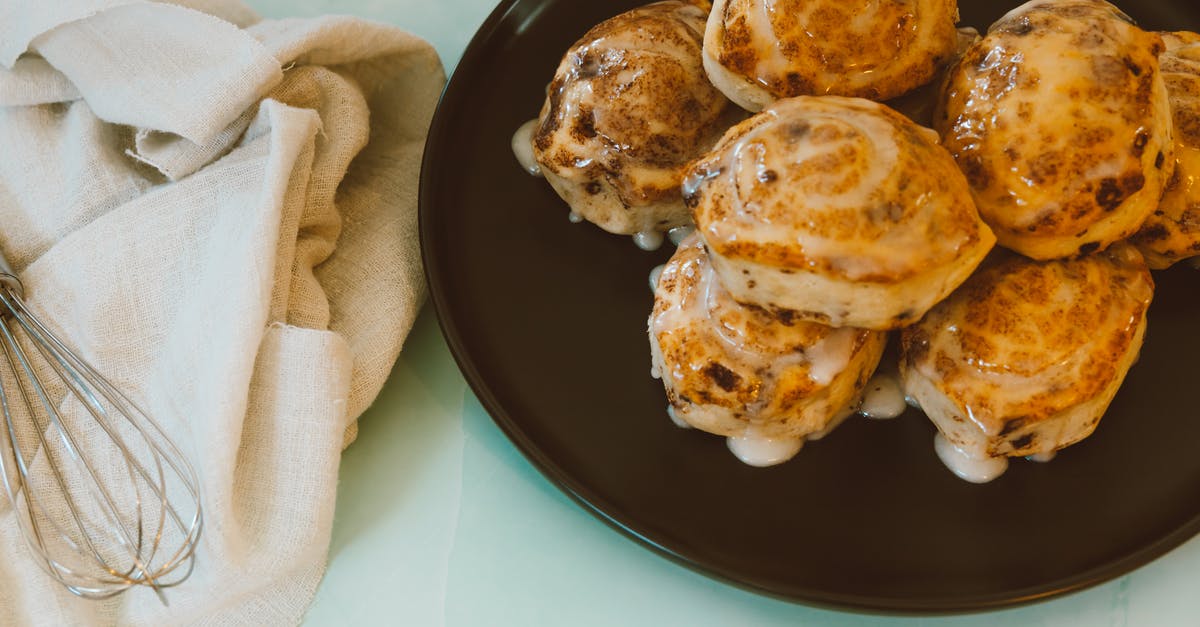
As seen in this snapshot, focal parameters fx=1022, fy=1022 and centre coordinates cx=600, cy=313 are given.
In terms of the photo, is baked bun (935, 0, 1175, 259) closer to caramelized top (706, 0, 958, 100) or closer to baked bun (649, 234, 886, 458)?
caramelized top (706, 0, 958, 100)

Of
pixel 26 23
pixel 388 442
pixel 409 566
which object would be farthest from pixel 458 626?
pixel 26 23

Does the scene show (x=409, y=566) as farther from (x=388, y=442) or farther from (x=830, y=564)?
(x=830, y=564)

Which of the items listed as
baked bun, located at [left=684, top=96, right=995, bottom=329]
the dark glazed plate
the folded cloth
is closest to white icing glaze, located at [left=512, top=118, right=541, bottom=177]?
the dark glazed plate

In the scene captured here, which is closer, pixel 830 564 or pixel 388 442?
pixel 830 564

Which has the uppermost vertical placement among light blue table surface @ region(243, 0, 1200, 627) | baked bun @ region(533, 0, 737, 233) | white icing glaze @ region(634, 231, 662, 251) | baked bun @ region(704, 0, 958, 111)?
baked bun @ region(704, 0, 958, 111)

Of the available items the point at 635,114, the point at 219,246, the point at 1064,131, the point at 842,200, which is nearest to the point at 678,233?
the point at 635,114

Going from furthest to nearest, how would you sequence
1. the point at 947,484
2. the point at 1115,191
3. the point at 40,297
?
the point at 40,297 < the point at 947,484 < the point at 1115,191

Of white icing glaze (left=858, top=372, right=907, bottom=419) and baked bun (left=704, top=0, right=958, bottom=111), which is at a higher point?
baked bun (left=704, top=0, right=958, bottom=111)
